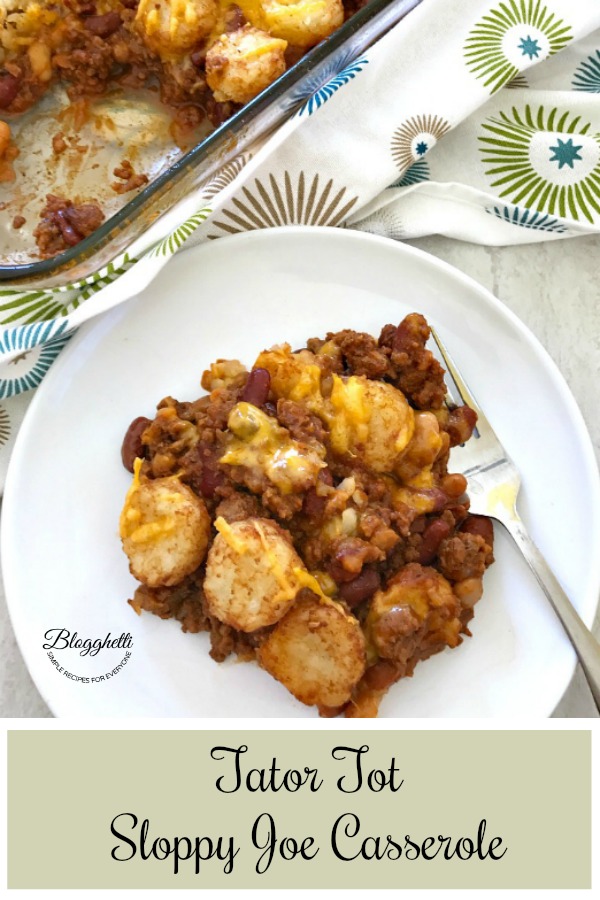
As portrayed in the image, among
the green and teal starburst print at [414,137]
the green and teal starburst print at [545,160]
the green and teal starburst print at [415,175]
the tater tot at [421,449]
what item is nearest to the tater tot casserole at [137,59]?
the green and teal starburst print at [414,137]

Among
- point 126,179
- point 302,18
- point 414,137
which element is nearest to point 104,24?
point 126,179

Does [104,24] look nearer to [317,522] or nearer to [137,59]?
[137,59]

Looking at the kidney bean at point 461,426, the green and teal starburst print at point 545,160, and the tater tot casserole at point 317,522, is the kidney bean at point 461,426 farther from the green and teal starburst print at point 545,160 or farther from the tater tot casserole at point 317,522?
the green and teal starburst print at point 545,160

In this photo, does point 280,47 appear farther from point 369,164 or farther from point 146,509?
point 146,509

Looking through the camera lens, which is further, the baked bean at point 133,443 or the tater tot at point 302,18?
the tater tot at point 302,18

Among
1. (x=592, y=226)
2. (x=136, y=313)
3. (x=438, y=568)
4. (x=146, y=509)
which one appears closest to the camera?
(x=146, y=509)

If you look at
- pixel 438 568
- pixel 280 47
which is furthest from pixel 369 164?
pixel 438 568
